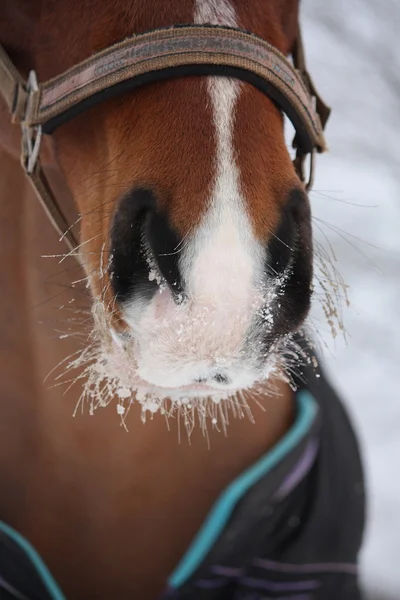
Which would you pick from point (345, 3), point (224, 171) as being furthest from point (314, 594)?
point (345, 3)

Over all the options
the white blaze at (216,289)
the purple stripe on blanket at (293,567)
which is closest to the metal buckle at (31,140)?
the white blaze at (216,289)

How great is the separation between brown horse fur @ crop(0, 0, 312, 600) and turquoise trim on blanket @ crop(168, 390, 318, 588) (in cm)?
4

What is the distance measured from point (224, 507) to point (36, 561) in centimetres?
22

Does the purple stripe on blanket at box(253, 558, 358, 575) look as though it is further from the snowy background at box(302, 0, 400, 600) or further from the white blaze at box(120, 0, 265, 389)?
the snowy background at box(302, 0, 400, 600)

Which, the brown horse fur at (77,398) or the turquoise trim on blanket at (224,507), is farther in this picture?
the turquoise trim on blanket at (224,507)

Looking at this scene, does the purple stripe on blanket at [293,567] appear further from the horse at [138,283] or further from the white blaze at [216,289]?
the white blaze at [216,289]

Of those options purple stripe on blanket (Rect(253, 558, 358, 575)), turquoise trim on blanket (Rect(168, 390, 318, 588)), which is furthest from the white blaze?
purple stripe on blanket (Rect(253, 558, 358, 575))

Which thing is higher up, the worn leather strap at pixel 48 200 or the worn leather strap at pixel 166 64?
the worn leather strap at pixel 166 64

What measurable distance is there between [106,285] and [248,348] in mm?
120

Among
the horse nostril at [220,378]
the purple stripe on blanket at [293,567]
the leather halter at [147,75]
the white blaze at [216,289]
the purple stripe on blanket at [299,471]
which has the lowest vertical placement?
the purple stripe on blanket at [293,567]

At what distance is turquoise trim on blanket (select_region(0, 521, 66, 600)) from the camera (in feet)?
2.29

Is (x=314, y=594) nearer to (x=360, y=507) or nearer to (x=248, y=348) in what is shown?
(x=360, y=507)

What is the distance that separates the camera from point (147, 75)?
18.7 inches

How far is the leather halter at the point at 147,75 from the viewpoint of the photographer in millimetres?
469
